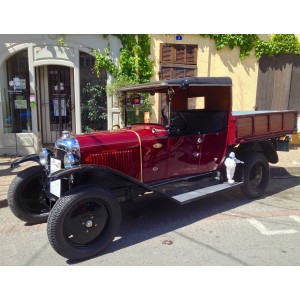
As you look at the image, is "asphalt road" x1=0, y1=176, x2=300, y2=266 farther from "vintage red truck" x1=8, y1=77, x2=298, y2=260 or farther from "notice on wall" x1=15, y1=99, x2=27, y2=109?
"notice on wall" x1=15, y1=99, x2=27, y2=109

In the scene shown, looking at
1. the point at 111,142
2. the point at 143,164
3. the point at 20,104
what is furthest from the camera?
the point at 20,104

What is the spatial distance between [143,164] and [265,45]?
741cm

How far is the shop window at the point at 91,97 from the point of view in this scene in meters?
9.06

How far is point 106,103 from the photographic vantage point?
9172mm

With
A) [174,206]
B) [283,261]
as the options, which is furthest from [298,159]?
[283,261]

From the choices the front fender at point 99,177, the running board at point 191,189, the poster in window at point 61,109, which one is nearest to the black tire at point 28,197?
the front fender at point 99,177

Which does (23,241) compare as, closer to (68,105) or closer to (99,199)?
(99,199)

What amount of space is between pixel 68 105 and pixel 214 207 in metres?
6.21

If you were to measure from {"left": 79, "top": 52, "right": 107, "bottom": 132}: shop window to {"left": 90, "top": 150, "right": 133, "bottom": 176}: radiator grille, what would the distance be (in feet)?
17.4

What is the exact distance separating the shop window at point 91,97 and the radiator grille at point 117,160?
5316mm

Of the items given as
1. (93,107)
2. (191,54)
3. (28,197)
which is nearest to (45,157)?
(28,197)

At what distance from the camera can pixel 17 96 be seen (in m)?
8.70

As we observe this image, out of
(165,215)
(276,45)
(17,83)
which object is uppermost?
(276,45)

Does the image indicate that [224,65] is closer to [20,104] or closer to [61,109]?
[61,109]
